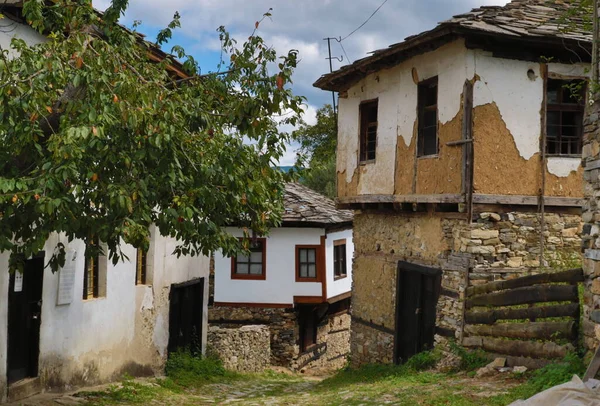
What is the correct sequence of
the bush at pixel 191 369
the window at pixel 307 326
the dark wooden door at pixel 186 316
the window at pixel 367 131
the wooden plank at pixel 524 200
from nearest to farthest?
the wooden plank at pixel 524 200, the bush at pixel 191 369, the window at pixel 367 131, the dark wooden door at pixel 186 316, the window at pixel 307 326

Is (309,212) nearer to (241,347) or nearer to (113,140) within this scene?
(241,347)

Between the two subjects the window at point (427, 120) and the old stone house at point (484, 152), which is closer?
the old stone house at point (484, 152)

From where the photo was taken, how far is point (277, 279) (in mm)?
21156

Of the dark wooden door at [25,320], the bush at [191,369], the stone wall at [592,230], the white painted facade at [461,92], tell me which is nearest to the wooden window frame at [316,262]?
the bush at [191,369]

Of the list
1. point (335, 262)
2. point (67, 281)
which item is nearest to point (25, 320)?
point (67, 281)

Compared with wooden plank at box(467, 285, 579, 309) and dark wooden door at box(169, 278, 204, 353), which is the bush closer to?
dark wooden door at box(169, 278, 204, 353)

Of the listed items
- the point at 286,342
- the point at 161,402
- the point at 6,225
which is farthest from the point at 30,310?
the point at 286,342

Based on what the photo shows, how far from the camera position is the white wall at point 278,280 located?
21.1 metres

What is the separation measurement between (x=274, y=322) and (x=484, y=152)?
12.1 metres

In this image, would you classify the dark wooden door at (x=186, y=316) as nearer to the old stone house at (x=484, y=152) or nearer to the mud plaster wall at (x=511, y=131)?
the old stone house at (x=484, y=152)

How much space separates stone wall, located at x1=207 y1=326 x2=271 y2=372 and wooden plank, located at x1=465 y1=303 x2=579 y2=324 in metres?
7.87

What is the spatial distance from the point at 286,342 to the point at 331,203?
5292 millimetres

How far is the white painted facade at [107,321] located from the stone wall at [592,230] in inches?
272

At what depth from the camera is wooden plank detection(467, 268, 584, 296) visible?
7.95 m
